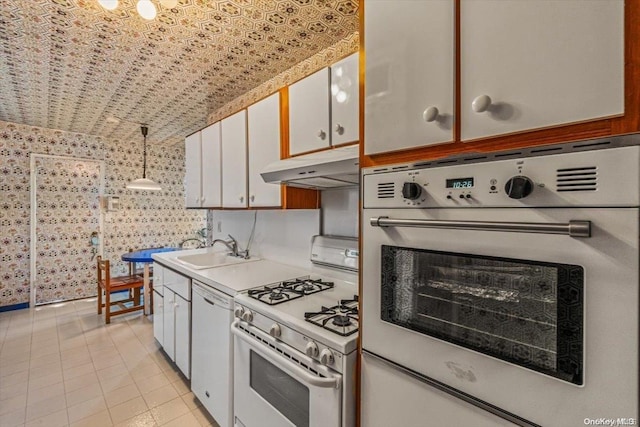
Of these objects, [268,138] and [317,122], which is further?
[268,138]

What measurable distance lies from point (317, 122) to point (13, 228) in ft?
15.2

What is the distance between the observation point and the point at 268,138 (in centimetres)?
197

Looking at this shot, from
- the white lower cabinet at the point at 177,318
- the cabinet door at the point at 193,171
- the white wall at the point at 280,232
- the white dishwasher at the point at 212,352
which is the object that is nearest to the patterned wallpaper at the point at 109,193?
the cabinet door at the point at 193,171

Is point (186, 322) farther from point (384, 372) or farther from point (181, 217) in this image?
point (181, 217)

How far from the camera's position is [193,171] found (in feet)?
9.60

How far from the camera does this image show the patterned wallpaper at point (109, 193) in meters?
3.68

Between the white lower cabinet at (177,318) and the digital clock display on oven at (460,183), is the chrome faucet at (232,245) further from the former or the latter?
the digital clock display on oven at (460,183)

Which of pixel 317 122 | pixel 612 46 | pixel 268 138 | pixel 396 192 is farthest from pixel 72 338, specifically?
pixel 612 46

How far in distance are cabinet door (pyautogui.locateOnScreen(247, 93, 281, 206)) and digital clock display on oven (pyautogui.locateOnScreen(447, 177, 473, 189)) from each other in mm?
1253

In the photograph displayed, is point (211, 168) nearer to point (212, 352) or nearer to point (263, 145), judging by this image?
point (263, 145)

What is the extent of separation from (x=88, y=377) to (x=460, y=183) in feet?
10.4

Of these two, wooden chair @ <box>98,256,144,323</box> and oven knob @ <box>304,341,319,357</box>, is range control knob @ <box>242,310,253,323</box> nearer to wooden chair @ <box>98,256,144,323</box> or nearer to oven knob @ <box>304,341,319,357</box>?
oven knob @ <box>304,341,319,357</box>

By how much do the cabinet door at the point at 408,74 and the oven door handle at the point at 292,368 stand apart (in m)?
0.86

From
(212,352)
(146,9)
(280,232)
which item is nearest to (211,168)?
(280,232)
